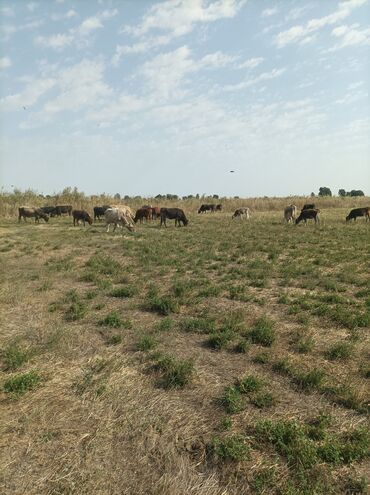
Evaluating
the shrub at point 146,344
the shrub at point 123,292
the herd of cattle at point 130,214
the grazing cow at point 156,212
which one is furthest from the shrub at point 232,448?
the grazing cow at point 156,212

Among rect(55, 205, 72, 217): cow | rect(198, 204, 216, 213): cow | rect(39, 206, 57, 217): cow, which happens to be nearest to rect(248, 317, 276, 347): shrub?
rect(55, 205, 72, 217): cow

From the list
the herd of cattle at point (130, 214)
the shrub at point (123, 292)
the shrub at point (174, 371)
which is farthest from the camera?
the herd of cattle at point (130, 214)

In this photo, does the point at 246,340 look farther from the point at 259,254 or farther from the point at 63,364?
the point at 259,254

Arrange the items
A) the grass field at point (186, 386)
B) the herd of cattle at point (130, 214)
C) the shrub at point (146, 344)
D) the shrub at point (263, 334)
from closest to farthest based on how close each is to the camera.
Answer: the grass field at point (186, 386)
the shrub at point (146, 344)
the shrub at point (263, 334)
the herd of cattle at point (130, 214)

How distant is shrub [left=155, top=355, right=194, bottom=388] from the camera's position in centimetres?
456

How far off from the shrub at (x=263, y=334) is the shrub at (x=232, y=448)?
2.33 m

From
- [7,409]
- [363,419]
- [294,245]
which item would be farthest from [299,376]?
[294,245]

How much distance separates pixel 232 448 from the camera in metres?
3.38

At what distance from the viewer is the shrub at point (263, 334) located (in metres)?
5.73

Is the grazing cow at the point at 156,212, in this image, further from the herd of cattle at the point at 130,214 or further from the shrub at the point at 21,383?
the shrub at the point at 21,383

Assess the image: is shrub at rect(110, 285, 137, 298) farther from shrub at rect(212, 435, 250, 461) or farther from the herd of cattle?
the herd of cattle

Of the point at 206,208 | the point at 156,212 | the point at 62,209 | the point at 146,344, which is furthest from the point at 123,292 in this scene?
the point at 206,208

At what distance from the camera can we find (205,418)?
12.8 feet

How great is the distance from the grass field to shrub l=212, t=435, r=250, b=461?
0.01 m
